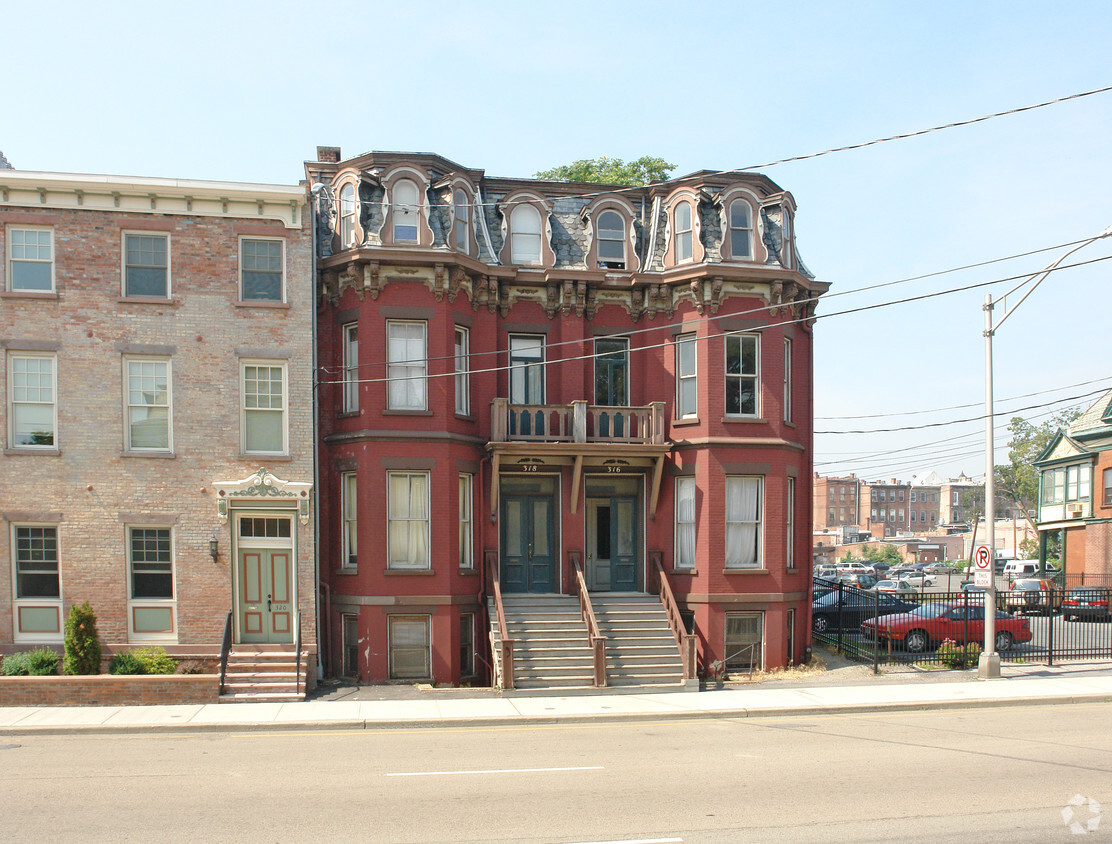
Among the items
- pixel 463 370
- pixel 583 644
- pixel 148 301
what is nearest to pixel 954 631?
pixel 583 644

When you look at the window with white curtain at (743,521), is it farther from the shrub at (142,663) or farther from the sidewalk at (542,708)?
the shrub at (142,663)

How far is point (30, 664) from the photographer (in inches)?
730

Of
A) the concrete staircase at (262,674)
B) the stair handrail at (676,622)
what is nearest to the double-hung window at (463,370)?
the stair handrail at (676,622)

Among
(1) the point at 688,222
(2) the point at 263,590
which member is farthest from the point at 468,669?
(1) the point at 688,222

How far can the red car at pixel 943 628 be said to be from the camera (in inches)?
983

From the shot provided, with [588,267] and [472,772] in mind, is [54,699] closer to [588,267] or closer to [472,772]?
[472,772]

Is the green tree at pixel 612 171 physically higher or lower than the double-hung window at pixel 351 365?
higher

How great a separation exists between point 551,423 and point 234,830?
47.0 ft

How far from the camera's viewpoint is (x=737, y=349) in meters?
23.2

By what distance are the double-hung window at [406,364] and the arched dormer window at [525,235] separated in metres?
3.32

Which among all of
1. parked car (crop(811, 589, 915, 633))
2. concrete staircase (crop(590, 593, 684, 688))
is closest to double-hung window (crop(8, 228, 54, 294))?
concrete staircase (crop(590, 593, 684, 688))

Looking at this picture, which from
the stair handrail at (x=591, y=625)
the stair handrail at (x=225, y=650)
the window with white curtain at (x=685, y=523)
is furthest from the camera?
the window with white curtain at (x=685, y=523)

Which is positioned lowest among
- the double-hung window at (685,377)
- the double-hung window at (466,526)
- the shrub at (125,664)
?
the shrub at (125,664)

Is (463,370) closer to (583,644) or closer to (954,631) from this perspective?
(583,644)
